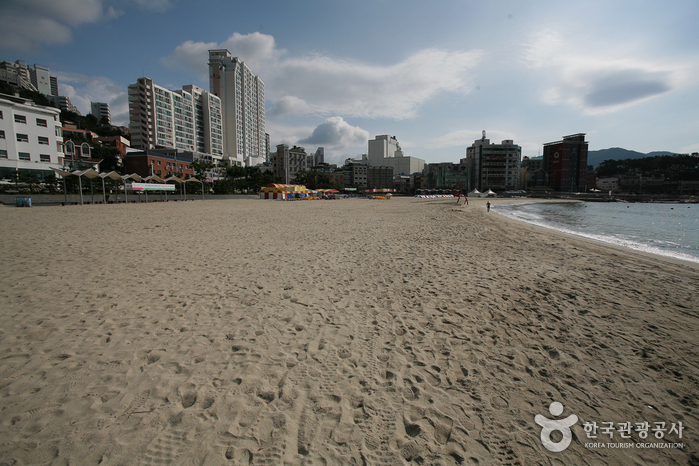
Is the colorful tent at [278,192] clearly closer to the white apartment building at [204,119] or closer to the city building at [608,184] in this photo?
the white apartment building at [204,119]

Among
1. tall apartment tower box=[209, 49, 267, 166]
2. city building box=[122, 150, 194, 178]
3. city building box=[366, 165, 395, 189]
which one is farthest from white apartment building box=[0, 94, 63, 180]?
city building box=[366, 165, 395, 189]

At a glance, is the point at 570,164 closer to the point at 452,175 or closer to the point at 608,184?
the point at 608,184

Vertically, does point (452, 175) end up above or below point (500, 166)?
below

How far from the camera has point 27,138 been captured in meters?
38.7

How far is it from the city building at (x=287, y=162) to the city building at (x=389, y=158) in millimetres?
52865

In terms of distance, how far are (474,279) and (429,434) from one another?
4.45 meters

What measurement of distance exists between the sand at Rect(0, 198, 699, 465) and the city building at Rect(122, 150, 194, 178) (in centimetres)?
6337

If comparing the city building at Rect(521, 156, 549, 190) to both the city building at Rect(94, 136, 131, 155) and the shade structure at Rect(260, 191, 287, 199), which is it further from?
the city building at Rect(94, 136, 131, 155)

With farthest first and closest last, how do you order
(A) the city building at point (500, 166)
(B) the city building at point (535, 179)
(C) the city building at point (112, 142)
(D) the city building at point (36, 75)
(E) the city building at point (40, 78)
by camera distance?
Answer: (E) the city building at point (40, 78)
(D) the city building at point (36, 75)
(B) the city building at point (535, 179)
(A) the city building at point (500, 166)
(C) the city building at point (112, 142)

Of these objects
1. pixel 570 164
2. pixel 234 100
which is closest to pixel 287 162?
pixel 234 100

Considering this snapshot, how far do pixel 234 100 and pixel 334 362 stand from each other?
13372 cm

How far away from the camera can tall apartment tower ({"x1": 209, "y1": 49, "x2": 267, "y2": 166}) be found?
116125mm

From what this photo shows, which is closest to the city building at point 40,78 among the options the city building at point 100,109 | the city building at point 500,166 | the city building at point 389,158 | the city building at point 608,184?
the city building at point 100,109

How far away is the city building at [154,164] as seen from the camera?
2475 inches
